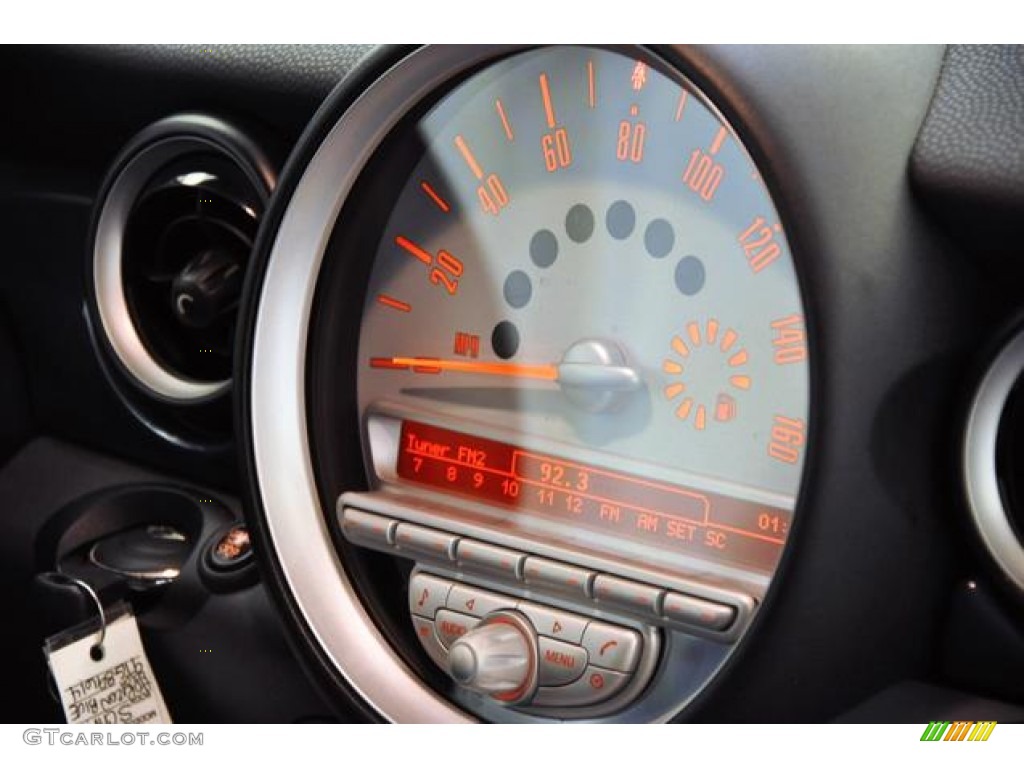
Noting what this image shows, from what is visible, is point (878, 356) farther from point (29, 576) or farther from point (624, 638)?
point (29, 576)

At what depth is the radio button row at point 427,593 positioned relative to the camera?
1.20m

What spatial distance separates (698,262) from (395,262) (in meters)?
0.28

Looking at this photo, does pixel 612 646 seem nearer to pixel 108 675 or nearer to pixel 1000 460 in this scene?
pixel 1000 460

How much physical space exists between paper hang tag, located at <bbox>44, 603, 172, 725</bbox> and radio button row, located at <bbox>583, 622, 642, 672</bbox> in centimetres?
45

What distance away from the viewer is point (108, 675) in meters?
1.35

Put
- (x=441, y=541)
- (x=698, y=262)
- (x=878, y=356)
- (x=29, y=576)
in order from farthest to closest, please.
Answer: (x=29, y=576) < (x=441, y=541) < (x=698, y=262) < (x=878, y=356)

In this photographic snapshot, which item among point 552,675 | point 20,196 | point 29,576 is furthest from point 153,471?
point 552,675

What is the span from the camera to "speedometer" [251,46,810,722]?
104 cm

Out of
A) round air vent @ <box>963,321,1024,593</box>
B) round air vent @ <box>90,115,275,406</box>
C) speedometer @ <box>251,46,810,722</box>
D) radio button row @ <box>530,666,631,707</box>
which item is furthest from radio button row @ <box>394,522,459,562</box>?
round air vent @ <box>963,321,1024,593</box>

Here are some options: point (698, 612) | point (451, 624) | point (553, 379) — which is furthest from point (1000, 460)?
point (451, 624)

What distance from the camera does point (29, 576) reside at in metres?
1.48

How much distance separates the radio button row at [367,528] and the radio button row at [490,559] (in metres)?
0.07

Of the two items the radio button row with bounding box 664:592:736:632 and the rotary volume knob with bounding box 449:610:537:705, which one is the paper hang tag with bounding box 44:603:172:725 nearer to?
the rotary volume knob with bounding box 449:610:537:705

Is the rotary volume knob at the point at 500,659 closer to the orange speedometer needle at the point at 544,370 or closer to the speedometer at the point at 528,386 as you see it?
the speedometer at the point at 528,386
